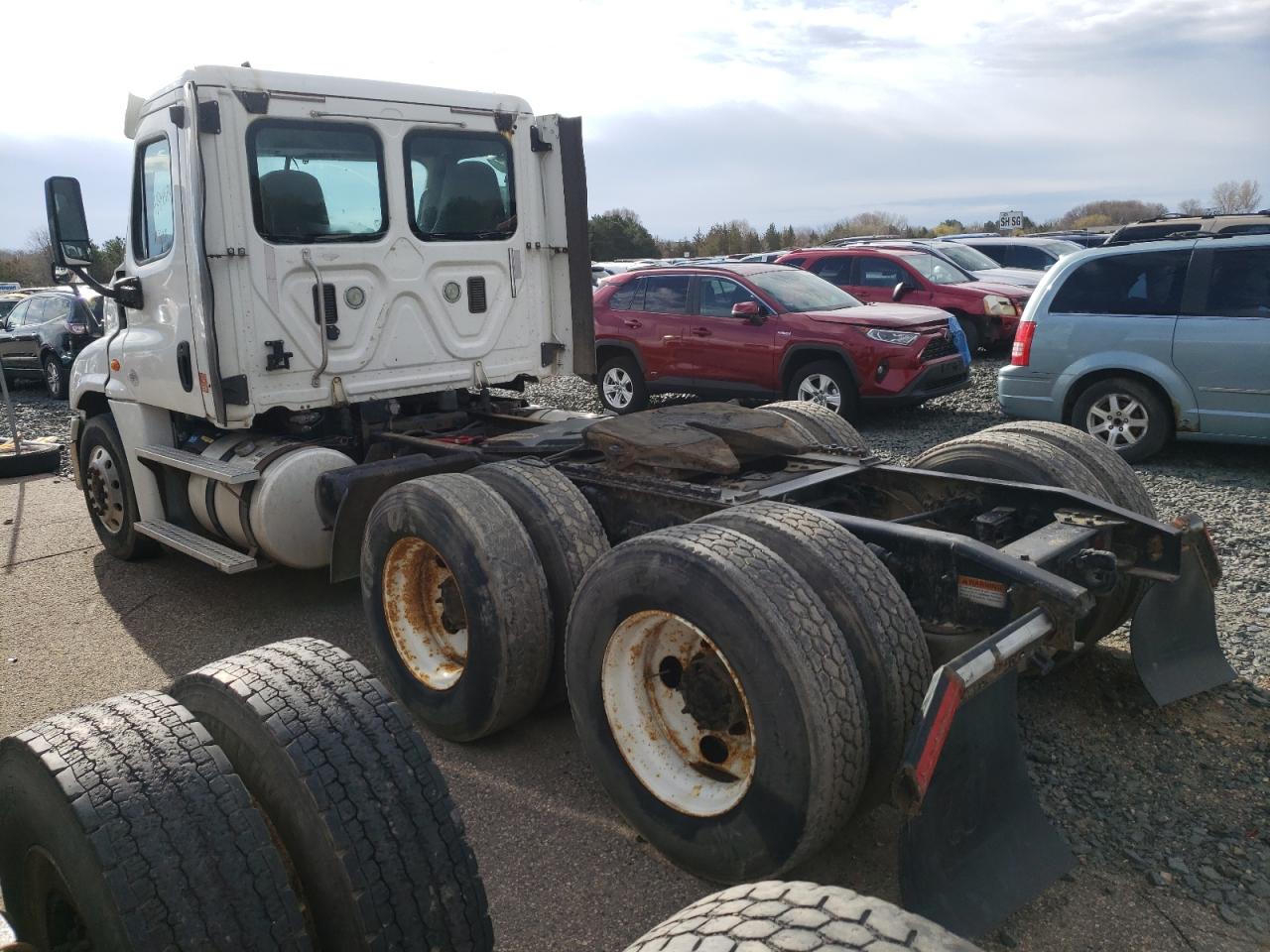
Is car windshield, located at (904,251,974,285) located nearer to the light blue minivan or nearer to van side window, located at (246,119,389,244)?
the light blue minivan

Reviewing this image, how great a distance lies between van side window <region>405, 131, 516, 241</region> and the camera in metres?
5.57

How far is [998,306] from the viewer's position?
13938mm

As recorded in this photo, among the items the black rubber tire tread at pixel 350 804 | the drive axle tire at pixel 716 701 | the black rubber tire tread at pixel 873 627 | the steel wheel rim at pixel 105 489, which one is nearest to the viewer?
the black rubber tire tread at pixel 350 804

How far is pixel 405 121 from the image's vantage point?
215 inches

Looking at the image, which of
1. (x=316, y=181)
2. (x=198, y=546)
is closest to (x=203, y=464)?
(x=198, y=546)

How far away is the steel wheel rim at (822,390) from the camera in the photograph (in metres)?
10.3

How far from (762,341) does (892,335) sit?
1355mm

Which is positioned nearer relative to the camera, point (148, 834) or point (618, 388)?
point (148, 834)

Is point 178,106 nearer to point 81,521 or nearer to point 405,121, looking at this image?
point 405,121

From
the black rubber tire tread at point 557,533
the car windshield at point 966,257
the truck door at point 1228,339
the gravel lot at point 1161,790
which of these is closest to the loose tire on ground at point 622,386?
the truck door at point 1228,339

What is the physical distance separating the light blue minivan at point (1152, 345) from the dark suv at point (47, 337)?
14.2 m

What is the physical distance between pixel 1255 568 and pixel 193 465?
592 cm

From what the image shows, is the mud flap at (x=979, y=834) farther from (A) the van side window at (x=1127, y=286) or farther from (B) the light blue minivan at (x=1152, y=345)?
(A) the van side window at (x=1127, y=286)

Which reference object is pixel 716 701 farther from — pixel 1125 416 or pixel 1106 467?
pixel 1125 416
